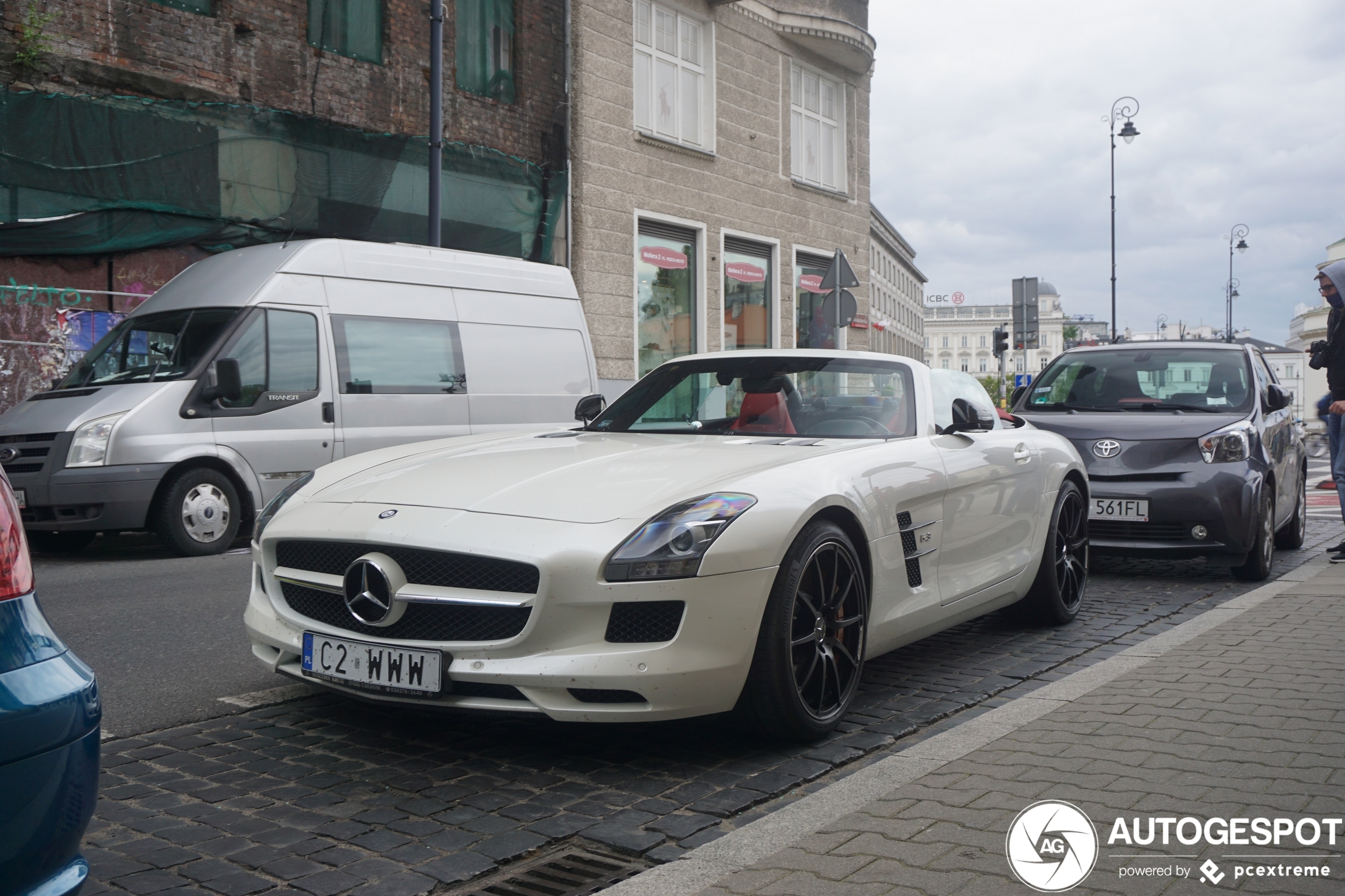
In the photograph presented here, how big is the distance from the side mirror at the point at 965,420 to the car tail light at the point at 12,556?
385 cm

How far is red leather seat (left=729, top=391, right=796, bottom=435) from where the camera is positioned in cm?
524

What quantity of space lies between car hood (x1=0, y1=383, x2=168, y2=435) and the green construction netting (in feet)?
12.6

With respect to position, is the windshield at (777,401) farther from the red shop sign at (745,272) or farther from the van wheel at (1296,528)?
the red shop sign at (745,272)

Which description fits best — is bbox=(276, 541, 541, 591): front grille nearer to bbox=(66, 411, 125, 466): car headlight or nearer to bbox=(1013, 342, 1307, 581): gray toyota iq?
bbox=(1013, 342, 1307, 581): gray toyota iq

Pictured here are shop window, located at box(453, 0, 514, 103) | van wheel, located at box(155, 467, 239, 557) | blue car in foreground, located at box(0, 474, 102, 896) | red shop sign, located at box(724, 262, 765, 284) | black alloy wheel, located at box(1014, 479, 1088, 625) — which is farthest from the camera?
red shop sign, located at box(724, 262, 765, 284)

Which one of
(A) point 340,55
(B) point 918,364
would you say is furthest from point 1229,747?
(A) point 340,55

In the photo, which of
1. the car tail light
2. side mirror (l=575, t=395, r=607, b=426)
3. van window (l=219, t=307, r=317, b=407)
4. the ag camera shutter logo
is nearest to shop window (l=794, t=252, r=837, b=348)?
van window (l=219, t=307, r=317, b=407)

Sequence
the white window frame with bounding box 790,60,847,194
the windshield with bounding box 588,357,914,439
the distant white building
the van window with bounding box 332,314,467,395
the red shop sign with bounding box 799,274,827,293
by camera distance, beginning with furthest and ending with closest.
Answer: the distant white building < the red shop sign with bounding box 799,274,827,293 < the white window frame with bounding box 790,60,847,194 < the van window with bounding box 332,314,467,395 < the windshield with bounding box 588,357,914,439

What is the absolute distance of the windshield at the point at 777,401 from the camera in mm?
5227

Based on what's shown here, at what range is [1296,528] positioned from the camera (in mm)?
9984

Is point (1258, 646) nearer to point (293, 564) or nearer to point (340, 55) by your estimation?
point (293, 564)

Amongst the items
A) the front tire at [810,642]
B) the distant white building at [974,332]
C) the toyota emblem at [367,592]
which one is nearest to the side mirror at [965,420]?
the front tire at [810,642]

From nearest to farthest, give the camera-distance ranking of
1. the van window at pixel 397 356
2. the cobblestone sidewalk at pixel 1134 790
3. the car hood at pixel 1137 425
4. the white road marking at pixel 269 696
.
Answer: the cobblestone sidewalk at pixel 1134 790 → the white road marking at pixel 269 696 → the car hood at pixel 1137 425 → the van window at pixel 397 356

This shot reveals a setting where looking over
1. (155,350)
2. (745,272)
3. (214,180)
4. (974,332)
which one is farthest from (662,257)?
(974,332)
